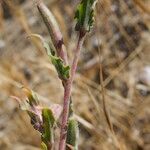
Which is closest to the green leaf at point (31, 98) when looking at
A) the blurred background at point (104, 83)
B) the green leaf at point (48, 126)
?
the green leaf at point (48, 126)

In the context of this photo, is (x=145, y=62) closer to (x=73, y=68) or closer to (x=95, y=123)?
(x=95, y=123)

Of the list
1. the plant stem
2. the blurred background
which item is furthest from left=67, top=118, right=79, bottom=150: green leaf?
the blurred background

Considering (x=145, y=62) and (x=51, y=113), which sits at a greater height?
(x=51, y=113)

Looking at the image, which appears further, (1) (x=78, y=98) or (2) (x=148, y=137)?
(1) (x=78, y=98)

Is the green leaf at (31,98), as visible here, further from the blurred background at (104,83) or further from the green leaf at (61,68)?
the blurred background at (104,83)

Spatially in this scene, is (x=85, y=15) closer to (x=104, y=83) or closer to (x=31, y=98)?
(x=31, y=98)

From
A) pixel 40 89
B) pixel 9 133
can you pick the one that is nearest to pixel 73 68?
pixel 9 133
